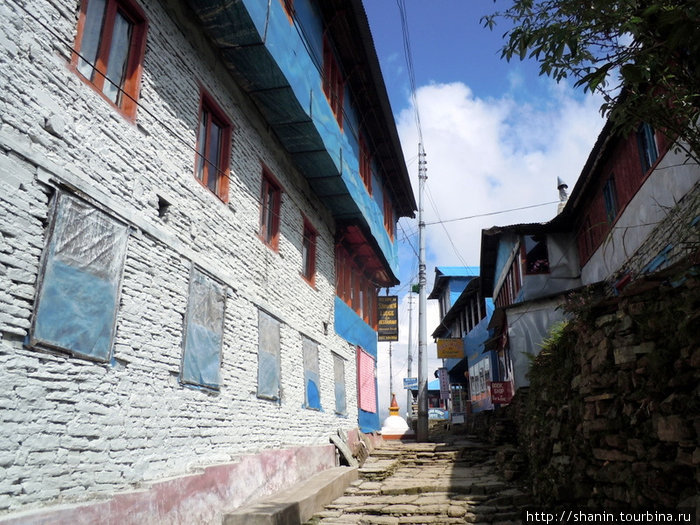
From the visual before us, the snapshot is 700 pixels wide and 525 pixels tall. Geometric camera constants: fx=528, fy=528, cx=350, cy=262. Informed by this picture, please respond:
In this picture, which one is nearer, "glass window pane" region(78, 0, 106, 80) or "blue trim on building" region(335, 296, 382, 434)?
"glass window pane" region(78, 0, 106, 80)

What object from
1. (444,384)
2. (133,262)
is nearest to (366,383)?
(133,262)

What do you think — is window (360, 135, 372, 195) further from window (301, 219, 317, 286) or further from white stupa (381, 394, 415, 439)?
white stupa (381, 394, 415, 439)

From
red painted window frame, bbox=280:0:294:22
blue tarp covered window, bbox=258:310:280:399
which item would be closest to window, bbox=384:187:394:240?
blue tarp covered window, bbox=258:310:280:399

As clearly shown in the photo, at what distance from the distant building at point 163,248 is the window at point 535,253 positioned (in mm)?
8297

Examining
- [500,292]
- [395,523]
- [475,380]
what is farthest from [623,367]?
[475,380]

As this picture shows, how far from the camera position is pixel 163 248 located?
22.1ft

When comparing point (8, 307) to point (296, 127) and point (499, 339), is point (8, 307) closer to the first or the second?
point (296, 127)

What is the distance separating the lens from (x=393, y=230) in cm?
2069

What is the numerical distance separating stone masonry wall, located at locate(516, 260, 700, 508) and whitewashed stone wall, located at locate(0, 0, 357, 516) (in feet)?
16.1

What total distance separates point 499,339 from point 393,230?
5767 mm

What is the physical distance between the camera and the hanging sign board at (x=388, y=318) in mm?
20312

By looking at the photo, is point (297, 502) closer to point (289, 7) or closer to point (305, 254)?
point (305, 254)

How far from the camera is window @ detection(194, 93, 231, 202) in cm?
816

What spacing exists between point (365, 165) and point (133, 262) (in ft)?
35.7
